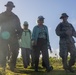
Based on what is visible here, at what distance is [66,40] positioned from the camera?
49.8 feet

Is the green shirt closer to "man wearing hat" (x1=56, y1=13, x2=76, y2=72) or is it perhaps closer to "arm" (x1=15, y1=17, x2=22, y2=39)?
"man wearing hat" (x1=56, y1=13, x2=76, y2=72)

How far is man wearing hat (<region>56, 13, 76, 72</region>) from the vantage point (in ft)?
49.4

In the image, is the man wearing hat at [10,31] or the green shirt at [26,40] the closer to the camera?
the man wearing hat at [10,31]

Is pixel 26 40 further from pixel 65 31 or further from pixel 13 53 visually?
pixel 13 53

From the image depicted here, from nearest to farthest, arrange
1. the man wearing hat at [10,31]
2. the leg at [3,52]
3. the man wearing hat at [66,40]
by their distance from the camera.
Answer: the leg at [3,52], the man wearing hat at [10,31], the man wearing hat at [66,40]

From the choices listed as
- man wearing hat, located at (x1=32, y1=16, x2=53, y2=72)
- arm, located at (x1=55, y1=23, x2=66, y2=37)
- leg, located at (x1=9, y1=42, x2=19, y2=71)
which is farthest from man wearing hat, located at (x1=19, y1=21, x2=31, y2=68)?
leg, located at (x1=9, y1=42, x2=19, y2=71)

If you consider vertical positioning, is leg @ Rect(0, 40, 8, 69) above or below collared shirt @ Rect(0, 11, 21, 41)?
below

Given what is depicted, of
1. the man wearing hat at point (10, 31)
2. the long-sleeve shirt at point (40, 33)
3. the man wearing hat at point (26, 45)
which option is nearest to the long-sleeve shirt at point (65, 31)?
the long-sleeve shirt at point (40, 33)

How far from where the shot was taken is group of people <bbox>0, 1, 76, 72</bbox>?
46.0 feet

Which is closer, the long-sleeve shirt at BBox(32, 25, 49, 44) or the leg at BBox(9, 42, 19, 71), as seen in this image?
the leg at BBox(9, 42, 19, 71)

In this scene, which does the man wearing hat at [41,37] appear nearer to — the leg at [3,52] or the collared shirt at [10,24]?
the collared shirt at [10,24]

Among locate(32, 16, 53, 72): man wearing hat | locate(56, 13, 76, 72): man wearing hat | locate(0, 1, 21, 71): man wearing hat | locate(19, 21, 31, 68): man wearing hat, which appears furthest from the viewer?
locate(19, 21, 31, 68): man wearing hat

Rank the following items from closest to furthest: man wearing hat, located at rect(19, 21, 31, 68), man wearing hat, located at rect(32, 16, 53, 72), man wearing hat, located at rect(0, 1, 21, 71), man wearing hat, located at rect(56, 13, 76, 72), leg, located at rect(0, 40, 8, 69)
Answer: leg, located at rect(0, 40, 8, 69) < man wearing hat, located at rect(0, 1, 21, 71) < man wearing hat, located at rect(32, 16, 53, 72) < man wearing hat, located at rect(56, 13, 76, 72) < man wearing hat, located at rect(19, 21, 31, 68)

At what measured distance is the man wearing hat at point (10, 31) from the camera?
45.9 feet
